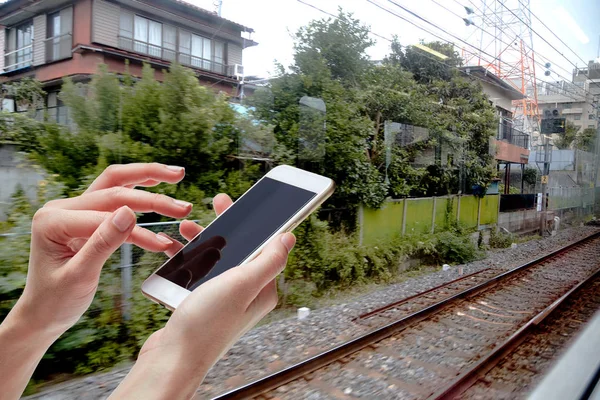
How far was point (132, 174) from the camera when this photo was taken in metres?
1.14

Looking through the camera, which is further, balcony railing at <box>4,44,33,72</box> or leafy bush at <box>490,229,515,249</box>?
leafy bush at <box>490,229,515,249</box>

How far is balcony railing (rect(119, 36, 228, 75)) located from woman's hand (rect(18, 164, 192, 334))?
1288 millimetres

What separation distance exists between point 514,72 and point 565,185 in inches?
206

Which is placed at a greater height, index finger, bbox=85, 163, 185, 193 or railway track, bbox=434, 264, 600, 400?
index finger, bbox=85, 163, 185, 193

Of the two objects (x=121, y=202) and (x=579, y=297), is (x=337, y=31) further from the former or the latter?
(x=579, y=297)

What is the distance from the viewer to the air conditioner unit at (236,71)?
269 centimetres

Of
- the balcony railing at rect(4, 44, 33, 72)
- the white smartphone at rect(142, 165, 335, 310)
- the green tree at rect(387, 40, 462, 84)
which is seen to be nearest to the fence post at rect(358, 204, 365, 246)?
the green tree at rect(387, 40, 462, 84)

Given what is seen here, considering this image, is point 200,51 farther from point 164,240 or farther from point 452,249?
point 452,249

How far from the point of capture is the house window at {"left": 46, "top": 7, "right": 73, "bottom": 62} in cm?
184

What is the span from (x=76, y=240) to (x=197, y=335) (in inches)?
15.6

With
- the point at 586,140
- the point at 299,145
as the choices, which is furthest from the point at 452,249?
the point at 299,145

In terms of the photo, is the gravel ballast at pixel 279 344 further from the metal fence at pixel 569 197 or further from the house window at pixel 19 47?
the metal fence at pixel 569 197

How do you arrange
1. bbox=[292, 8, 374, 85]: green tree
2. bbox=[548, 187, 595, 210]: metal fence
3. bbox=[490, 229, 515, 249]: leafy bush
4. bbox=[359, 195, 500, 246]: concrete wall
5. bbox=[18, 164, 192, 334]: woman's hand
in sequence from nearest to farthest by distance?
bbox=[18, 164, 192, 334]: woman's hand
bbox=[292, 8, 374, 85]: green tree
bbox=[359, 195, 500, 246]: concrete wall
bbox=[490, 229, 515, 249]: leafy bush
bbox=[548, 187, 595, 210]: metal fence

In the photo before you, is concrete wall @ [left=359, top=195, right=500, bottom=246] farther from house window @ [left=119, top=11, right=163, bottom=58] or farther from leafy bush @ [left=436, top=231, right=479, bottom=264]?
house window @ [left=119, top=11, right=163, bottom=58]
